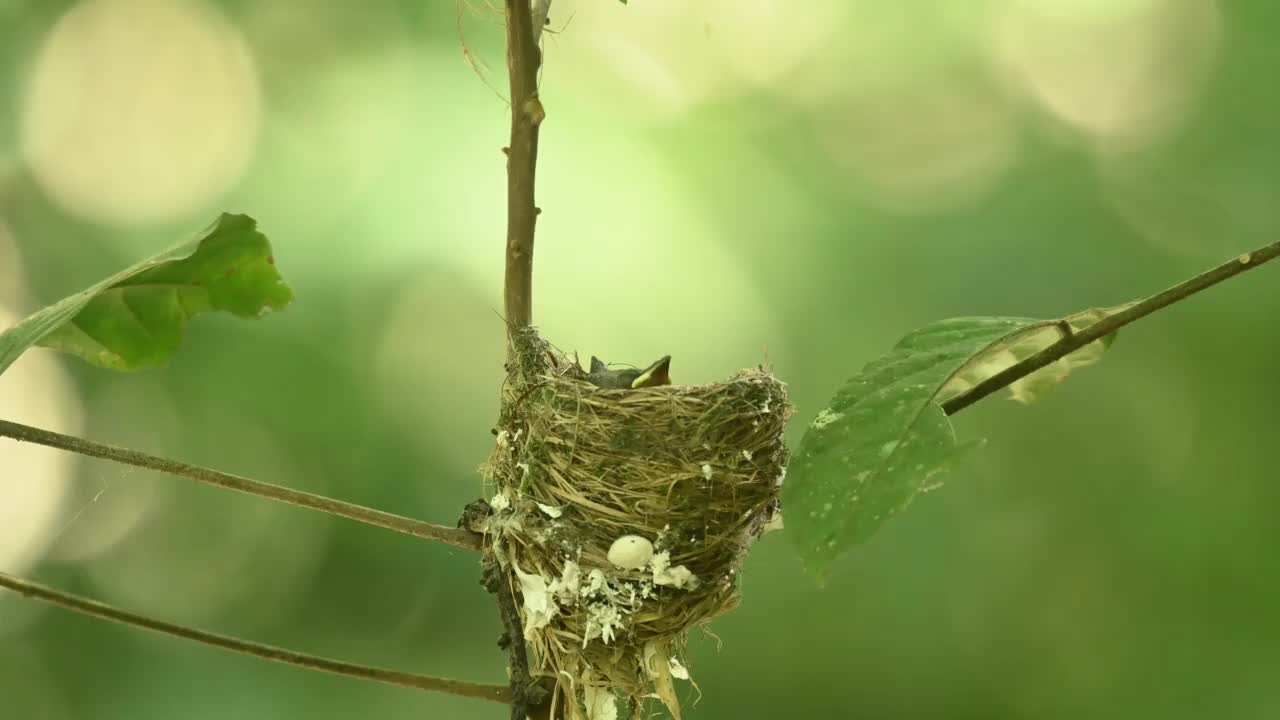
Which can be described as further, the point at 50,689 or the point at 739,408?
the point at 50,689

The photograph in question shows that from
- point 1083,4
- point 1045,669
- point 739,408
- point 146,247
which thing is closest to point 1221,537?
point 1045,669

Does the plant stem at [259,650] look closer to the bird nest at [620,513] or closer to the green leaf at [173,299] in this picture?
the bird nest at [620,513]

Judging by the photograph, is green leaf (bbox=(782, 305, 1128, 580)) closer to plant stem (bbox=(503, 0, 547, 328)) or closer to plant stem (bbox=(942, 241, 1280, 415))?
plant stem (bbox=(942, 241, 1280, 415))

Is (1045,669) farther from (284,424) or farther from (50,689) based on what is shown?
(50,689)

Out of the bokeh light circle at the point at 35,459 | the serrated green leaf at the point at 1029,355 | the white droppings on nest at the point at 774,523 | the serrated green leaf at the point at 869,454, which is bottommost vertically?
the serrated green leaf at the point at 869,454

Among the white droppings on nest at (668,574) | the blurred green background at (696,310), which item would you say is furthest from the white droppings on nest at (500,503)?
the blurred green background at (696,310)
